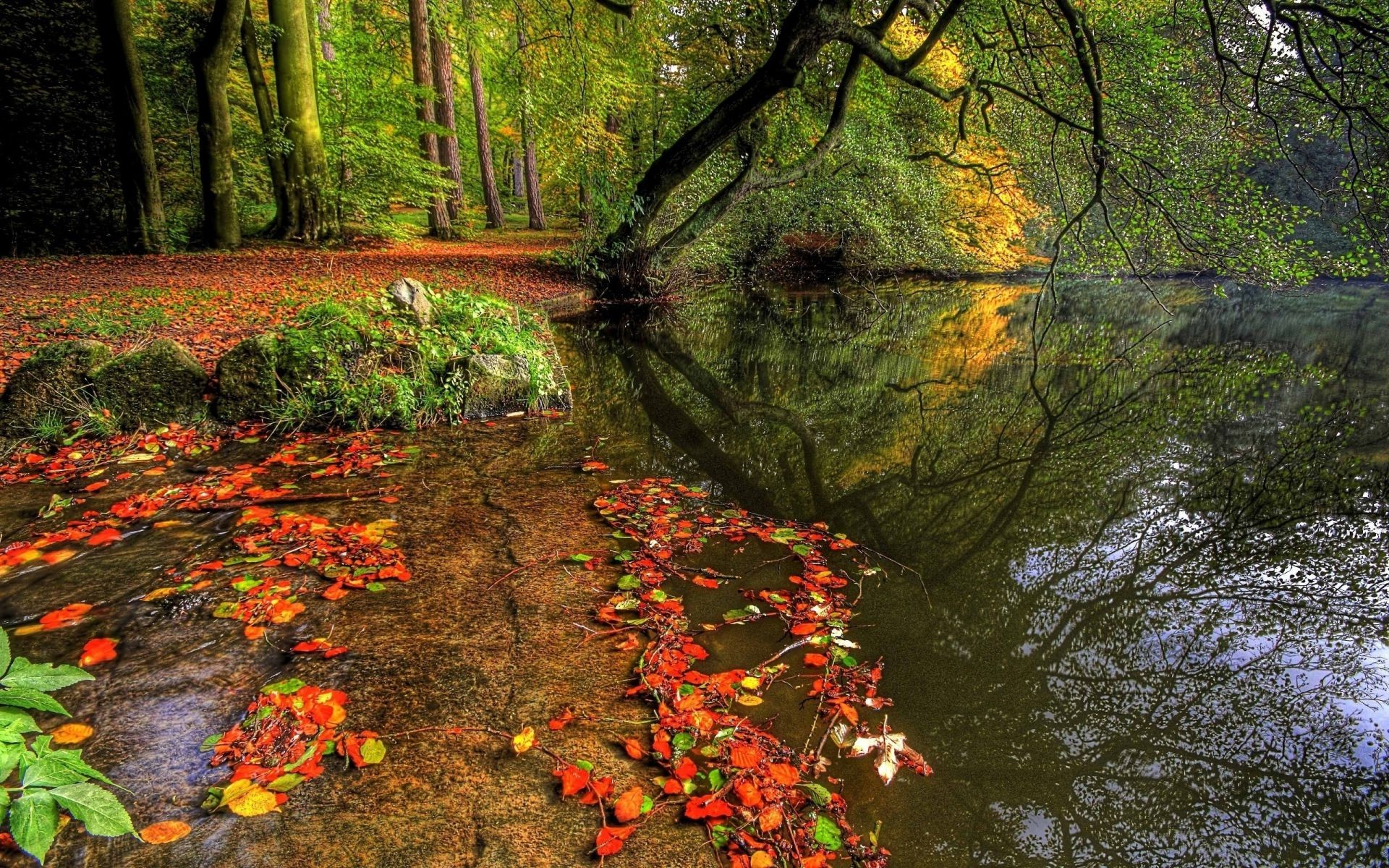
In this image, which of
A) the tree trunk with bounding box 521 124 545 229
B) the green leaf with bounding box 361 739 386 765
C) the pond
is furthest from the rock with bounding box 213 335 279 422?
the tree trunk with bounding box 521 124 545 229

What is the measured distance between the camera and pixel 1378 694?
2.85m

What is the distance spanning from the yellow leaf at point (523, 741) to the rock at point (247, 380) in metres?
3.94

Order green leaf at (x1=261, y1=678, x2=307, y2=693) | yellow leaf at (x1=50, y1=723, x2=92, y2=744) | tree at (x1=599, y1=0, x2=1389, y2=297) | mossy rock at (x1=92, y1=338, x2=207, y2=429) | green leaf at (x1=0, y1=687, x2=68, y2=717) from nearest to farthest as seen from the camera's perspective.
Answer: green leaf at (x1=0, y1=687, x2=68, y2=717), yellow leaf at (x1=50, y1=723, x2=92, y2=744), green leaf at (x1=261, y1=678, x2=307, y2=693), mossy rock at (x1=92, y1=338, x2=207, y2=429), tree at (x1=599, y1=0, x2=1389, y2=297)

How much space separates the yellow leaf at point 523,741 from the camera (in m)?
2.05

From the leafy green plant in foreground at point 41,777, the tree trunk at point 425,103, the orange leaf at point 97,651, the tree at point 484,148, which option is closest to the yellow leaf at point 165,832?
the leafy green plant in foreground at point 41,777

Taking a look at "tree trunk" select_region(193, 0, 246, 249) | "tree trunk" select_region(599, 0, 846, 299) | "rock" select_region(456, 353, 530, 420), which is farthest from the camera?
"tree trunk" select_region(193, 0, 246, 249)

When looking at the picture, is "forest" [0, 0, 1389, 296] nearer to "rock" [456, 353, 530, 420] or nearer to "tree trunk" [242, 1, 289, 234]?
"tree trunk" [242, 1, 289, 234]

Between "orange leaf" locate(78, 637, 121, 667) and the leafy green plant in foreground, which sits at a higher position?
the leafy green plant in foreground

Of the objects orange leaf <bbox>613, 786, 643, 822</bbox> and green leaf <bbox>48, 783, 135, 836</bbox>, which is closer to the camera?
green leaf <bbox>48, 783, 135, 836</bbox>

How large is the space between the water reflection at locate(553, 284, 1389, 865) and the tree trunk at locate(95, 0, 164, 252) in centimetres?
753

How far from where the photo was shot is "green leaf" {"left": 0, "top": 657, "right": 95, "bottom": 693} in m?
1.29

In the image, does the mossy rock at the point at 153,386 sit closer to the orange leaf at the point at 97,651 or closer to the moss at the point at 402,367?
the moss at the point at 402,367

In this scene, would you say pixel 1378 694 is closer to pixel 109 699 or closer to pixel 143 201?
pixel 109 699

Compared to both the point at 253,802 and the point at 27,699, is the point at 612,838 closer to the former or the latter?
the point at 253,802
